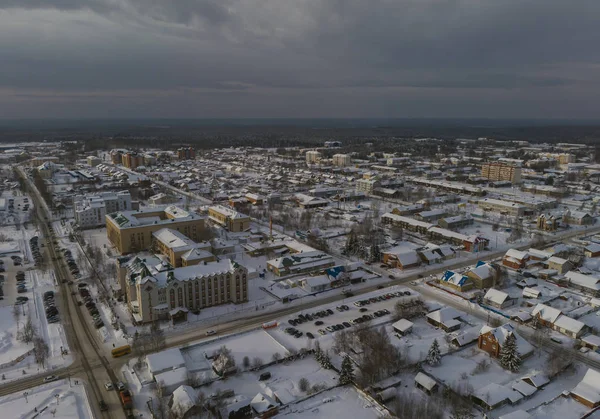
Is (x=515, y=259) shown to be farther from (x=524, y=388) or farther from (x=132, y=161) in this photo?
(x=132, y=161)

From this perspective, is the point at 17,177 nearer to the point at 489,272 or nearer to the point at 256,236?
the point at 256,236

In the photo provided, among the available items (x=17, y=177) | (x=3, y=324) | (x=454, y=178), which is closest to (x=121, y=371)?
(x=3, y=324)

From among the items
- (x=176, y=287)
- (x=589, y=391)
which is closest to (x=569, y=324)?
(x=589, y=391)

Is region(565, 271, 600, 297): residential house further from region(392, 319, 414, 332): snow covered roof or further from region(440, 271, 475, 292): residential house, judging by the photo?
region(392, 319, 414, 332): snow covered roof

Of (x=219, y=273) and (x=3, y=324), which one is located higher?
(x=219, y=273)

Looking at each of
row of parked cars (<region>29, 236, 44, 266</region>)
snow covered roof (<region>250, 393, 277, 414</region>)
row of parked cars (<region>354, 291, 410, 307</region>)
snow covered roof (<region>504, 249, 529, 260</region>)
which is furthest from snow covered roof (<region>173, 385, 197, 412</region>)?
snow covered roof (<region>504, 249, 529, 260</region>)
